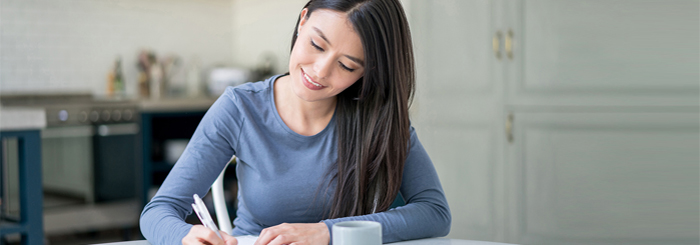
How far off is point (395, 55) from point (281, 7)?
305 centimetres

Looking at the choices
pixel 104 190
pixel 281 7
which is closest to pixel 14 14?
pixel 104 190

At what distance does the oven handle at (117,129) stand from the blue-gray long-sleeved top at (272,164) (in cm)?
237

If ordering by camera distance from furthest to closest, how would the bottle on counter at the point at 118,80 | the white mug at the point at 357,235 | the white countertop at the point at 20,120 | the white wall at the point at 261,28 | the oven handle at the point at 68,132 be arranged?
the white wall at the point at 261,28, the bottle on counter at the point at 118,80, the oven handle at the point at 68,132, the white countertop at the point at 20,120, the white mug at the point at 357,235

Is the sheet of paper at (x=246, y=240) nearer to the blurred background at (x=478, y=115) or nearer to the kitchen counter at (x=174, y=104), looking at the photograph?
the blurred background at (x=478, y=115)

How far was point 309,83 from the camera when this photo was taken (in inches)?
46.3

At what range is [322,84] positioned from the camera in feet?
3.84

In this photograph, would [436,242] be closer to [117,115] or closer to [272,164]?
[272,164]

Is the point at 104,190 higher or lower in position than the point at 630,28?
lower

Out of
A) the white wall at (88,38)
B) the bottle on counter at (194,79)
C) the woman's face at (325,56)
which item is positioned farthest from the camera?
the bottle on counter at (194,79)

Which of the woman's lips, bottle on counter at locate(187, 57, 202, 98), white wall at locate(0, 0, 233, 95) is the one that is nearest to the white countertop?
the woman's lips

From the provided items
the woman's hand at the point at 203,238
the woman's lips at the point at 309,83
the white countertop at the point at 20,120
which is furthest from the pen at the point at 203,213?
the white countertop at the point at 20,120

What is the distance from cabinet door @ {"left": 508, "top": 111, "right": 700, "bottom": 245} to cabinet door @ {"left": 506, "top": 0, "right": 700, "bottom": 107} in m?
0.08

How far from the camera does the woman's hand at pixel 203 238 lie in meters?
0.92

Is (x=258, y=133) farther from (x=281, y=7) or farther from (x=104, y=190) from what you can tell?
(x=281, y=7)
